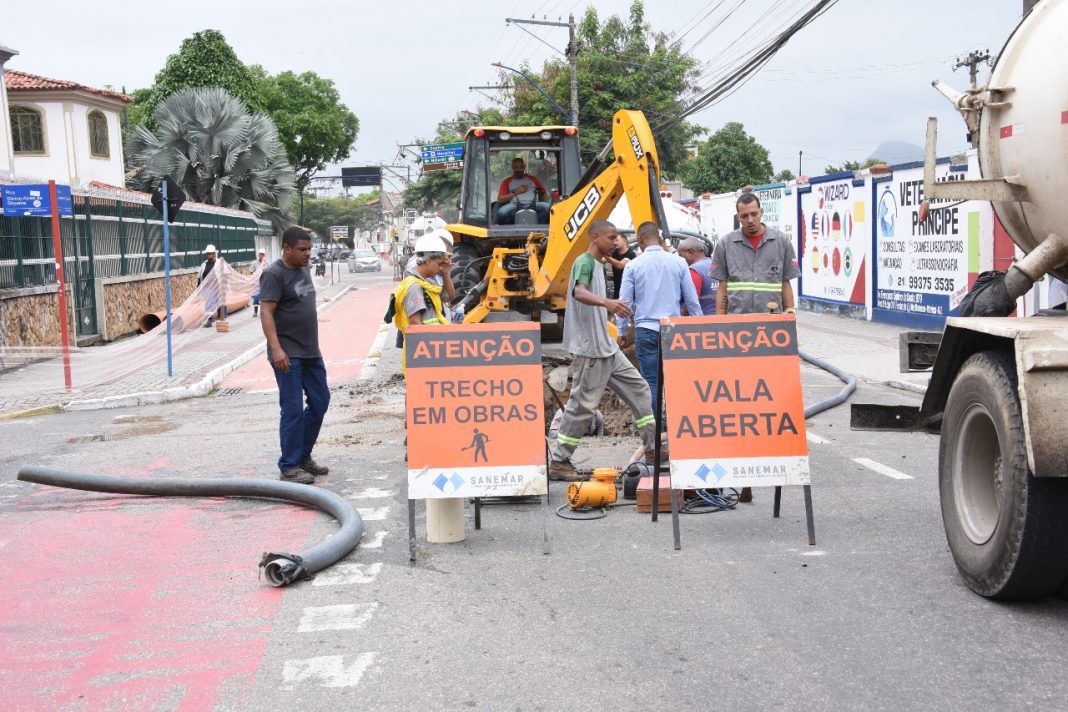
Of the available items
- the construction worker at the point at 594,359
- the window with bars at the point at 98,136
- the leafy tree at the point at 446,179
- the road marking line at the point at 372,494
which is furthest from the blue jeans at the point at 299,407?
the leafy tree at the point at 446,179

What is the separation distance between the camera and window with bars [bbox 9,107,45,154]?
41.2 m

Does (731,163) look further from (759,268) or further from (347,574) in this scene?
(347,574)

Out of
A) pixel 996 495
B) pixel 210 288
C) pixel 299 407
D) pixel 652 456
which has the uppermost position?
pixel 210 288

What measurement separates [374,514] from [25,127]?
3911 centimetres

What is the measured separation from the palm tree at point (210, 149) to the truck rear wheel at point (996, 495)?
38.7 metres

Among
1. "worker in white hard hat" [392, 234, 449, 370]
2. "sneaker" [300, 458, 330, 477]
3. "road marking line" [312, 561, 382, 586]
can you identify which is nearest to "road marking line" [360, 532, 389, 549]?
"road marking line" [312, 561, 382, 586]

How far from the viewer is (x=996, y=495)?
17.9 feet

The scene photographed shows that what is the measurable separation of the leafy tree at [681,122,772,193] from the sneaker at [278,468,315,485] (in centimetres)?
4740

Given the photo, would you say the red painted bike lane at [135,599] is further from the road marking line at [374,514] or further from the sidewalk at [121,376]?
the sidewalk at [121,376]

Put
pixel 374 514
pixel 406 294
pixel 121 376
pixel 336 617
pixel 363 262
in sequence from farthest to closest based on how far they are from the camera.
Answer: pixel 363 262 < pixel 121 376 < pixel 406 294 < pixel 374 514 < pixel 336 617

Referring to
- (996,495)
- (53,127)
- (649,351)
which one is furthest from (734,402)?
(53,127)

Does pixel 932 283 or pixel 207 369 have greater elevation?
pixel 932 283

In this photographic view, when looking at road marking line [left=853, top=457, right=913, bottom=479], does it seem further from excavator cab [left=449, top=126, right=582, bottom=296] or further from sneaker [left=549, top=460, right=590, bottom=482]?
excavator cab [left=449, top=126, right=582, bottom=296]

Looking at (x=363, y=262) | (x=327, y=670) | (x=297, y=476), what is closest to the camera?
(x=327, y=670)
